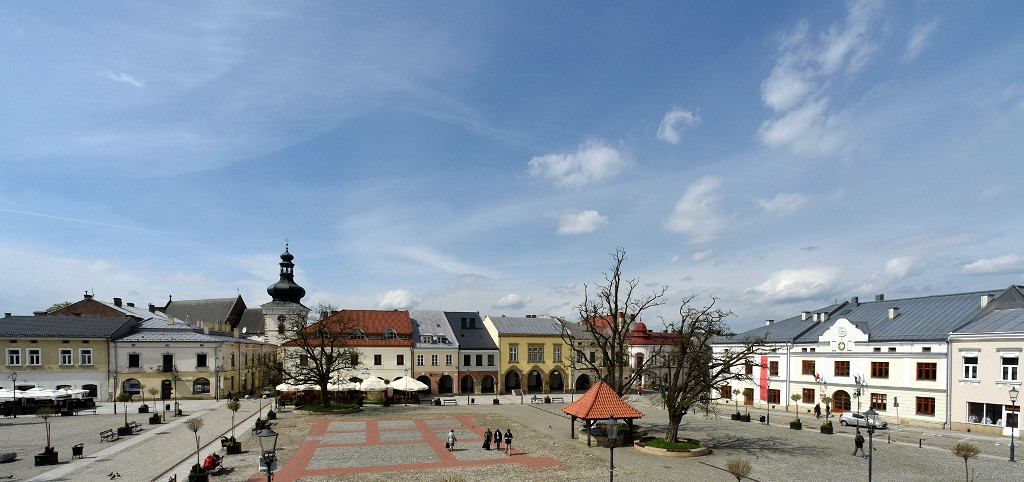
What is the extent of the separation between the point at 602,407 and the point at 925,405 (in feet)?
83.5

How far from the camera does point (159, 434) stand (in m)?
34.7

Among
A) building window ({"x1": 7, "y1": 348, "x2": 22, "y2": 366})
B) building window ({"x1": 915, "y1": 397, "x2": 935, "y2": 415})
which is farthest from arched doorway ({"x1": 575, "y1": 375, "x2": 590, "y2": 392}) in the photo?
building window ({"x1": 7, "y1": 348, "x2": 22, "y2": 366})

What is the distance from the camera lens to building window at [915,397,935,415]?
132 feet

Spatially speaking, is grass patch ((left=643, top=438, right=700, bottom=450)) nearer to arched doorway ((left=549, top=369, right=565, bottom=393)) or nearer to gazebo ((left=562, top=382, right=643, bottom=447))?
gazebo ((left=562, top=382, right=643, bottom=447))

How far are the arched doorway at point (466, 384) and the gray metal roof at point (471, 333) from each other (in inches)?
135

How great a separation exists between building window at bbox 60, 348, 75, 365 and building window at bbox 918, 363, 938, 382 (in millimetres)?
67525

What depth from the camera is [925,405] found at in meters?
40.6

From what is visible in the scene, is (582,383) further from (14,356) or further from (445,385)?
(14,356)

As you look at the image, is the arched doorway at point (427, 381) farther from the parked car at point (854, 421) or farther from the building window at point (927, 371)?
the building window at point (927, 371)

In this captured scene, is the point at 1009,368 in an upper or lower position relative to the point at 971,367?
upper

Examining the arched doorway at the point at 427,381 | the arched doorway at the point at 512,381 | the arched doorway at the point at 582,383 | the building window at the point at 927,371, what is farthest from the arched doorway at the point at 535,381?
the building window at the point at 927,371

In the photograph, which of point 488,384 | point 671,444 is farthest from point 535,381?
point 671,444

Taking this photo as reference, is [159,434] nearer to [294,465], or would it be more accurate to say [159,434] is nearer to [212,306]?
[294,465]

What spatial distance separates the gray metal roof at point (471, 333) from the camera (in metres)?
66.6
